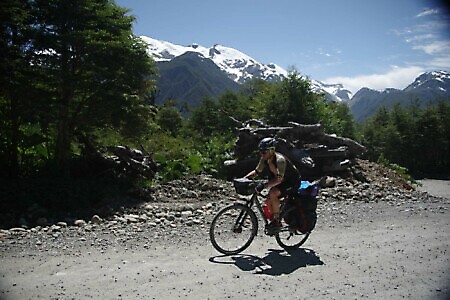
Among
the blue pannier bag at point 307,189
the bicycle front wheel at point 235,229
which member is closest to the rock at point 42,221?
the bicycle front wheel at point 235,229

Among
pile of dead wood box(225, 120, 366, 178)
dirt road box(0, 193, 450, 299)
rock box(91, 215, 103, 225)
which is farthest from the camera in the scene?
pile of dead wood box(225, 120, 366, 178)

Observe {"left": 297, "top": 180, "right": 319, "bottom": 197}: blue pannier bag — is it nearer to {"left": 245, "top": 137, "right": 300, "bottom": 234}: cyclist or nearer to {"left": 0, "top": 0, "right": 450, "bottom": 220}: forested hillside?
{"left": 245, "top": 137, "right": 300, "bottom": 234}: cyclist

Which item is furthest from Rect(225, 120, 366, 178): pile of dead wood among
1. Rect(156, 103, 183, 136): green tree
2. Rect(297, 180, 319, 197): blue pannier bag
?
Rect(156, 103, 183, 136): green tree

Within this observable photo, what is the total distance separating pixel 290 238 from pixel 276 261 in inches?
35.6

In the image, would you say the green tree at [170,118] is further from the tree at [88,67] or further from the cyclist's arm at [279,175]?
the cyclist's arm at [279,175]

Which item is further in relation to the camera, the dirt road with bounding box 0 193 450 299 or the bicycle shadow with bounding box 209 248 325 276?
the bicycle shadow with bounding box 209 248 325 276

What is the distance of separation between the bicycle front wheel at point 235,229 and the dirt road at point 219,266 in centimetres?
21

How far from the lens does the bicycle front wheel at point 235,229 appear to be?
6.49 meters

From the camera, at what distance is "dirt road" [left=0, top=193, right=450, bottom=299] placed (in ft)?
15.9

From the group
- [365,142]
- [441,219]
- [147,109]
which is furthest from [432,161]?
[147,109]

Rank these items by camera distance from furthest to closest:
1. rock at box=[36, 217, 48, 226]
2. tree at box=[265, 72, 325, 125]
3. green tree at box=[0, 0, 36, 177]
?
tree at box=[265, 72, 325, 125]
green tree at box=[0, 0, 36, 177]
rock at box=[36, 217, 48, 226]

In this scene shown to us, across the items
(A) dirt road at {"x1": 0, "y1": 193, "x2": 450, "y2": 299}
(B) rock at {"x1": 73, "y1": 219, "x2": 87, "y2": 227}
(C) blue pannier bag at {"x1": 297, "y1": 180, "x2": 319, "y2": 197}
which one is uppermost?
(C) blue pannier bag at {"x1": 297, "y1": 180, "x2": 319, "y2": 197}

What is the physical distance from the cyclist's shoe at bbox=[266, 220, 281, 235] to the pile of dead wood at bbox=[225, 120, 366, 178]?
24.4ft

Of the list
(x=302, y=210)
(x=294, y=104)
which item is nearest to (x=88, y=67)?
(x=302, y=210)
